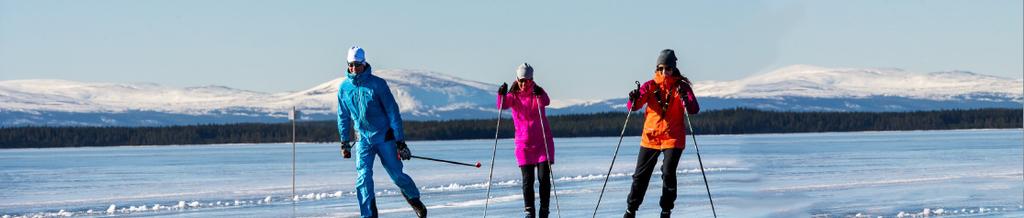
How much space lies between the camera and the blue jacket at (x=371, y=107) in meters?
14.7

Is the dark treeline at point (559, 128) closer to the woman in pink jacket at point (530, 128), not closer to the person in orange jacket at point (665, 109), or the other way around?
the woman in pink jacket at point (530, 128)

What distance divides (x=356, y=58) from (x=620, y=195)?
7.96 metres

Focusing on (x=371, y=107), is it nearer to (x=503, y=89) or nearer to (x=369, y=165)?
(x=369, y=165)

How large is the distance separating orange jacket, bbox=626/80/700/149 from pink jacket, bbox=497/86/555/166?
1.22 m

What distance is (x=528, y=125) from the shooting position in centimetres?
1584

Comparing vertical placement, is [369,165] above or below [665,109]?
below

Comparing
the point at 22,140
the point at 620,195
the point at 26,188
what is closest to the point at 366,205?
the point at 620,195

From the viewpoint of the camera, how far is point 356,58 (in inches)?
575

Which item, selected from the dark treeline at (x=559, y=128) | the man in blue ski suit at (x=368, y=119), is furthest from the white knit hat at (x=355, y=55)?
the dark treeline at (x=559, y=128)

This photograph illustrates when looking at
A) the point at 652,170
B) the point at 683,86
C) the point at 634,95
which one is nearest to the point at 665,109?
the point at 683,86

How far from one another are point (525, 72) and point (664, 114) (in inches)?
60.4

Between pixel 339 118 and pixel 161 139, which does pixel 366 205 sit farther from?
pixel 161 139

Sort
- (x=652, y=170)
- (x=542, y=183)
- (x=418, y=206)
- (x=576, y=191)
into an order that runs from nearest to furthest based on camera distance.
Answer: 1. (x=652, y=170)
2. (x=418, y=206)
3. (x=542, y=183)
4. (x=576, y=191)

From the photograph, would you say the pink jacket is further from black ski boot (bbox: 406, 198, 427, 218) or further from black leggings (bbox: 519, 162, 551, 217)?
black ski boot (bbox: 406, 198, 427, 218)
